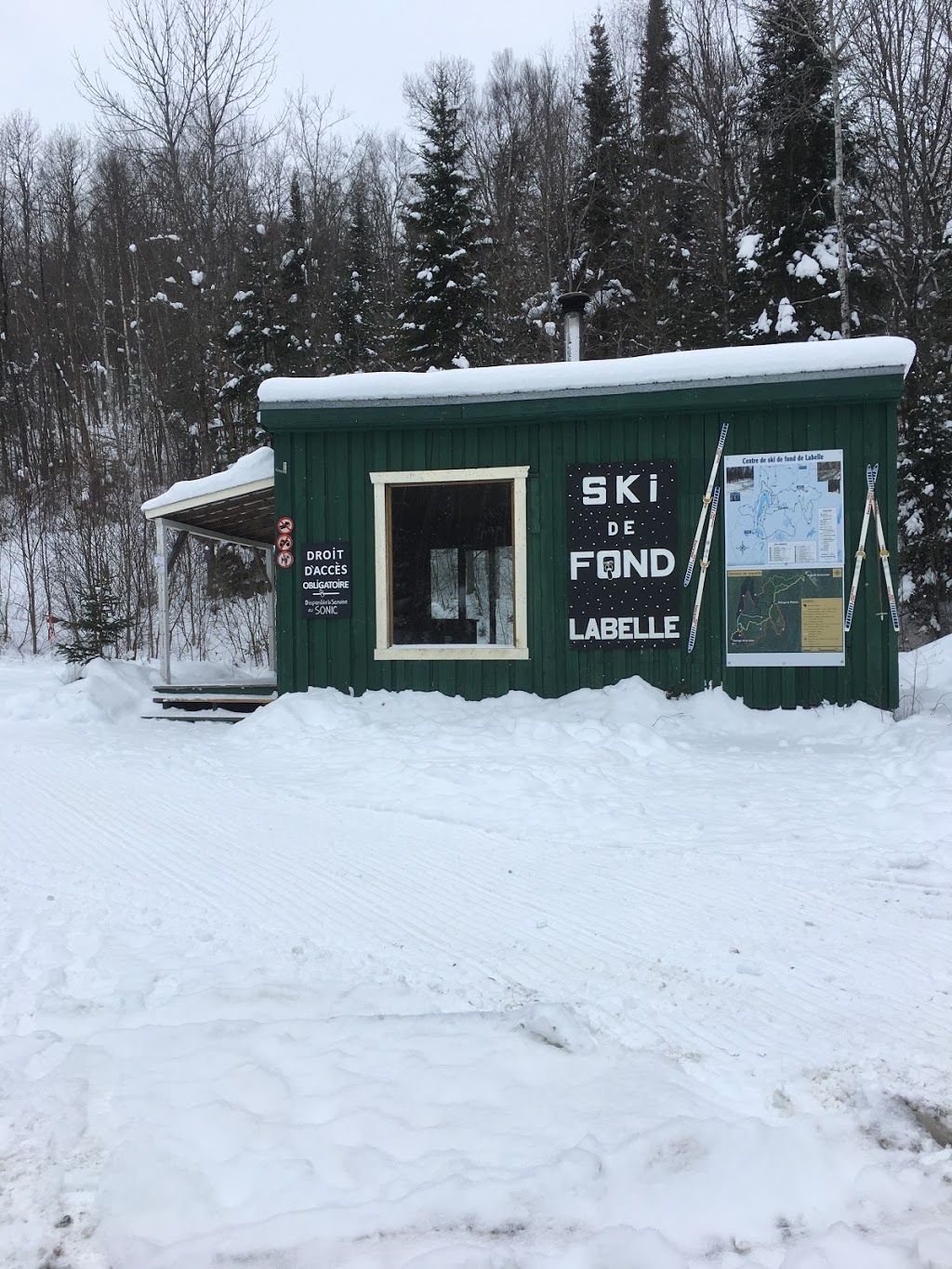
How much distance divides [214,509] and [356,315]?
1464 cm

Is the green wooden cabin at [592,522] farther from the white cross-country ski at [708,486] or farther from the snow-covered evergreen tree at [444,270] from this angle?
the snow-covered evergreen tree at [444,270]

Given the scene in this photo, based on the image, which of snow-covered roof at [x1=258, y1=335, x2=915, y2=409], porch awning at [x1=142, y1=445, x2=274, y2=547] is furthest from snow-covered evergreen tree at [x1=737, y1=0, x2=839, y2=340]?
porch awning at [x1=142, y1=445, x2=274, y2=547]

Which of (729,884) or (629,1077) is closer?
(629,1077)

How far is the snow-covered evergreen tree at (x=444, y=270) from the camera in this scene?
755 inches

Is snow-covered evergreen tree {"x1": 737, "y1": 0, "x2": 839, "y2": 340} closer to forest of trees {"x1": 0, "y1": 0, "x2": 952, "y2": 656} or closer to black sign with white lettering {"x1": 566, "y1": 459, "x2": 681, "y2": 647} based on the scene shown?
forest of trees {"x1": 0, "y1": 0, "x2": 952, "y2": 656}

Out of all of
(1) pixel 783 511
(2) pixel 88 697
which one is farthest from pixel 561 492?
(2) pixel 88 697

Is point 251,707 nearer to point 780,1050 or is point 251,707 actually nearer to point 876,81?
point 780,1050

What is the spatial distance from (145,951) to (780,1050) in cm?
240

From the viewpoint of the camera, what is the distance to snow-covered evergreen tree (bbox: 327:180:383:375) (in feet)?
77.2

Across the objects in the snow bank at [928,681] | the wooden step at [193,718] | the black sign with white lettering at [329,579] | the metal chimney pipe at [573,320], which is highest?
the metal chimney pipe at [573,320]

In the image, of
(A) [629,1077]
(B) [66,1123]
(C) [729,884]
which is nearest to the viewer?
(B) [66,1123]

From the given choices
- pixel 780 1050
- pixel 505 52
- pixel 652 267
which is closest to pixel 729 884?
pixel 780 1050

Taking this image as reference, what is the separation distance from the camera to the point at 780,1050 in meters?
2.76

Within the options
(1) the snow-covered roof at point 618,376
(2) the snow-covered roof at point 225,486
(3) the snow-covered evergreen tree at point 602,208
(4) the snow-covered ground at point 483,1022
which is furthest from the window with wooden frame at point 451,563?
(3) the snow-covered evergreen tree at point 602,208
